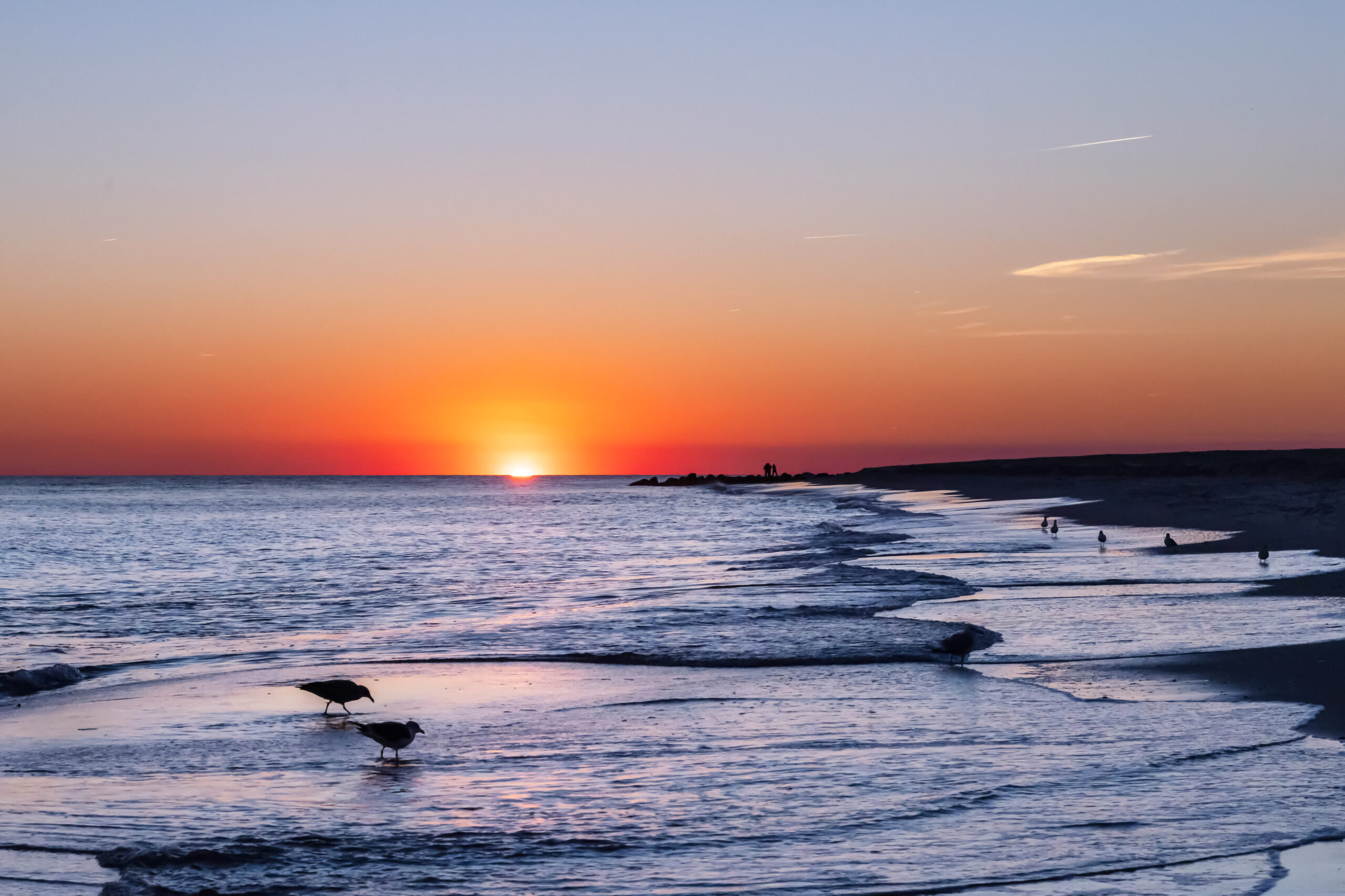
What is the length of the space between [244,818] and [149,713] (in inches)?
191

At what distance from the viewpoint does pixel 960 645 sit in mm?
13648

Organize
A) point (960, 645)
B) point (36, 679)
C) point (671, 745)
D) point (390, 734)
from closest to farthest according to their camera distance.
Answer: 1. point (390, 734)
2. point (671, 745)
3. point (960, 645)
4. point (36, 679)

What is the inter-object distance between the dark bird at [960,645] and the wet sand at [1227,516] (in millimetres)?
915

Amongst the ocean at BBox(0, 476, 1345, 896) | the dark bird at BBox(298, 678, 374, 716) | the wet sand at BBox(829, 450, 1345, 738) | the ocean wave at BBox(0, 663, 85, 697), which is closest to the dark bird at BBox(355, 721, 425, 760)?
the ocean at BBox(0, 476, 1345, 896)

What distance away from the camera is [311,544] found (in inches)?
1944

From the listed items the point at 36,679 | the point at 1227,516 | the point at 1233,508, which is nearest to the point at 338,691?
the point at 36,679

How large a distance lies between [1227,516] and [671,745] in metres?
37.7

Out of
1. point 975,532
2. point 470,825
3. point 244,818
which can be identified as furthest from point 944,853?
point 975,532

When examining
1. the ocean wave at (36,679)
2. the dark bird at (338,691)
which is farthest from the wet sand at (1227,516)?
the ocean wave at (36,679)

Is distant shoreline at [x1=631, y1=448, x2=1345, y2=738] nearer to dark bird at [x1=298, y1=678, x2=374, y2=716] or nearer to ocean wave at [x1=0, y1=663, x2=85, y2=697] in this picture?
dark bird at [x1=298, y1=678, x2=374, y2=716]

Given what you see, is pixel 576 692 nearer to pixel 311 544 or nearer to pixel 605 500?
pixel 311 544

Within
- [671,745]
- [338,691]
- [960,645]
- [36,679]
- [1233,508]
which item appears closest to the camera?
[671,745]

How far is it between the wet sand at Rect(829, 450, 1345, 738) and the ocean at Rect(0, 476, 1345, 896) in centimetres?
53

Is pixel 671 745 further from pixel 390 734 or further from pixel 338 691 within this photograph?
pixel 338 691
